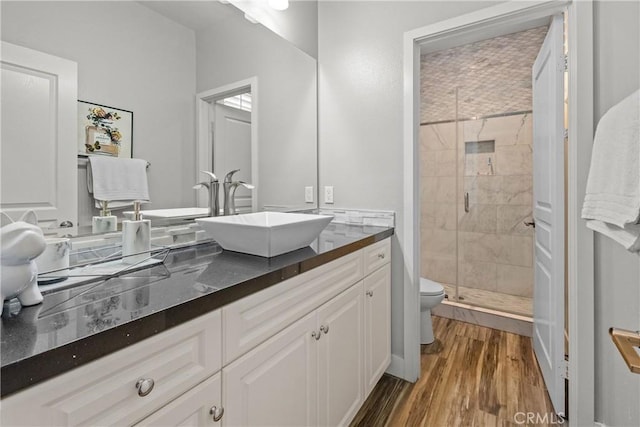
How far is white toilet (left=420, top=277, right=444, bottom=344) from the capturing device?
2314 mm

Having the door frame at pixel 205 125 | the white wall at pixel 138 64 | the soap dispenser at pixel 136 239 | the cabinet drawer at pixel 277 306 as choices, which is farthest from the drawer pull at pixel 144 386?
the door frame at pixel 205 125

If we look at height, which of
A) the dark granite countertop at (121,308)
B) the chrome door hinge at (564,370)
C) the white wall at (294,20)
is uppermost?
the white wall at (294,20)

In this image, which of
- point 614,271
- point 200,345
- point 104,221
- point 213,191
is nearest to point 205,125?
point 213,191

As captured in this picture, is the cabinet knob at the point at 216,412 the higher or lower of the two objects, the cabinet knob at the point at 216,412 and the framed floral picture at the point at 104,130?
the lower

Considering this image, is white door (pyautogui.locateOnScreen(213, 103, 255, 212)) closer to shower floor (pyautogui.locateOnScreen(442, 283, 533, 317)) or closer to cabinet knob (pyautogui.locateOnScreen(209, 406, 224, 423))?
cabinet knob (pyautogui.locateOnScreen(209, 406, 224, 423))

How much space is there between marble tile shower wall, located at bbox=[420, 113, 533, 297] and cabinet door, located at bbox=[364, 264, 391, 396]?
73.1 inches

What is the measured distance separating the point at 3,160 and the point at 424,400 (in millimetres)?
2010

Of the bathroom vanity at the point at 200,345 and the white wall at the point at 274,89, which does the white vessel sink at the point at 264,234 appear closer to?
the bathroom vanity at the point at 200,345

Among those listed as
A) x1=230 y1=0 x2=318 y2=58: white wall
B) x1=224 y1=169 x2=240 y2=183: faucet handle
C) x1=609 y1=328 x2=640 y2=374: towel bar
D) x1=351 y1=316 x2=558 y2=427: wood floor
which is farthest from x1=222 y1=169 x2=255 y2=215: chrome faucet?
x1=609 y1=328 x2=640 y2=374: towel bar

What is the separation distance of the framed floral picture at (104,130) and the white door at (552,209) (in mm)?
1896

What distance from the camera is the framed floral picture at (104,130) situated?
104 cm

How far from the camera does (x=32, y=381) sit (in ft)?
1.54

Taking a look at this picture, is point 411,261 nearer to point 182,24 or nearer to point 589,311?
point 589,311

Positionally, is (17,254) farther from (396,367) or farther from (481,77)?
(481,77)
